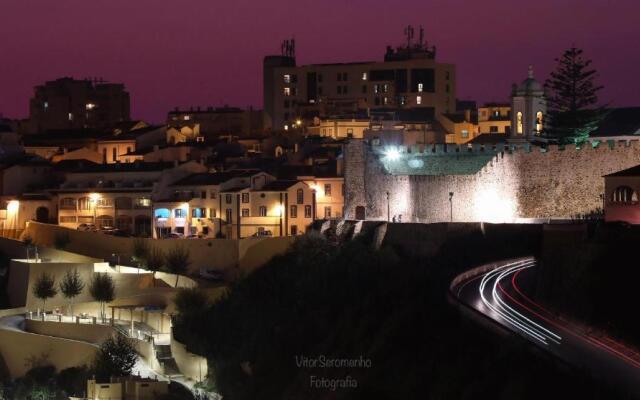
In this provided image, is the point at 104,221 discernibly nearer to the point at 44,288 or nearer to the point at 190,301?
the point at 44,288

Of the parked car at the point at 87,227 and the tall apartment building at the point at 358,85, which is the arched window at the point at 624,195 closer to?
the parked car at the point at 87,227

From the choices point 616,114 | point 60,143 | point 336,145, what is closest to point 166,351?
point 616,114

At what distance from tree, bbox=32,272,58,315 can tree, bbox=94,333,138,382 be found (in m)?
6.46

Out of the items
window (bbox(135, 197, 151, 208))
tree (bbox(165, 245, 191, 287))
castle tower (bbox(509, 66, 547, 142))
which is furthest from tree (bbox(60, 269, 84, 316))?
castle tower (bbox(509, 66, 547, 142))

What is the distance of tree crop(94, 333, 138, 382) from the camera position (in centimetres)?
4259

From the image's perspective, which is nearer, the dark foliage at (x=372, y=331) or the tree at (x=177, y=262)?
the dark foliage at (x=372, y=331)

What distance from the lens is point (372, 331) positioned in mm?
38406

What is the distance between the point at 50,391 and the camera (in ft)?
144

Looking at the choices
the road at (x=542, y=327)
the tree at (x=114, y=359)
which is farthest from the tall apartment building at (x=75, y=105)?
the road at (x=542, y=327)

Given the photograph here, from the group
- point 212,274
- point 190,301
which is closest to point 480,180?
point 190,301

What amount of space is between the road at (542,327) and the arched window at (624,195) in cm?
501

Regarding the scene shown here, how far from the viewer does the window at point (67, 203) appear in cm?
6575

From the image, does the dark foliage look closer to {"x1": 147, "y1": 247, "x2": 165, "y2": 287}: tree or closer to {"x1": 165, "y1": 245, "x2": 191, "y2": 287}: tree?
{"x1": 165, "y1": 245, "x2": 191, "y2": 287}: tree

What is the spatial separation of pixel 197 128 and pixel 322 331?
4498cm
